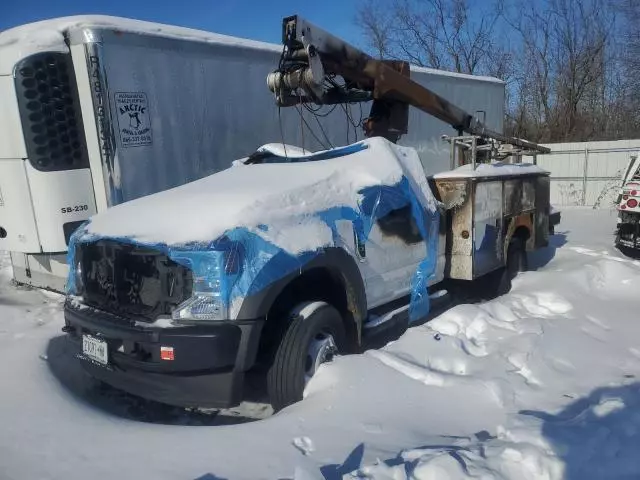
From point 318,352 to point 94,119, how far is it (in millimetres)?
3461

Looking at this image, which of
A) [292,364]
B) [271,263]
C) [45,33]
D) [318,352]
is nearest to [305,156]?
[271,263]

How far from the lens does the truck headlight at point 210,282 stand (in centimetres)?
281

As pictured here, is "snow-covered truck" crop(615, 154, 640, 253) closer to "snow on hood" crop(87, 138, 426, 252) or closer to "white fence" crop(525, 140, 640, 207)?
"snow on hood" crop(87, 138, 426, 252)

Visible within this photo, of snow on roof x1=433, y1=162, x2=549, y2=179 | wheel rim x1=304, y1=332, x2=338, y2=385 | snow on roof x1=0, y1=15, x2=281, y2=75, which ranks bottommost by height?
wheel rim x1=304, y1=332, x2=338, y2=385

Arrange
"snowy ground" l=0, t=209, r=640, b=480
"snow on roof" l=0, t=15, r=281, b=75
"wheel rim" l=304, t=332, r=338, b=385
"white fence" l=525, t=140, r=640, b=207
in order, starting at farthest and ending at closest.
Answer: "white fence" l=525, t=140, r=640, b=207
"snow on roof" l=0, t=15, r=281, b=75
"wheel rim" l=304, t=332, r=338, b=385
"snowy ground" l=0, t=209, r=640, b=480

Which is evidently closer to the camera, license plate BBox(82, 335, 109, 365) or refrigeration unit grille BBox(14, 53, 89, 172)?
license plate BBox(82, 335, 109, 365)

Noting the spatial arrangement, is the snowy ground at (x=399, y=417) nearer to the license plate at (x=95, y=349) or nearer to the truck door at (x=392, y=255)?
the license plate at (x=95, y=349)

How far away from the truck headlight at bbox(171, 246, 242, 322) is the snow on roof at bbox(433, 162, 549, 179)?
3.00 meters

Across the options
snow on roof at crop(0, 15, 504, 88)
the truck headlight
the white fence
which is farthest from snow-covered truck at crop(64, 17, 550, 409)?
the white fence

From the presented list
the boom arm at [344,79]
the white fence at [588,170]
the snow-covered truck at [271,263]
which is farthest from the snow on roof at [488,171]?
the white fence at [588,170]

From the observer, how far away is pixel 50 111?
196 inches

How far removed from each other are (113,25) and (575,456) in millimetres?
5292

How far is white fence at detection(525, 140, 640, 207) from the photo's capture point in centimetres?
1570

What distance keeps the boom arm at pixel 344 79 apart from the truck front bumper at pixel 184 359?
2611 mm
